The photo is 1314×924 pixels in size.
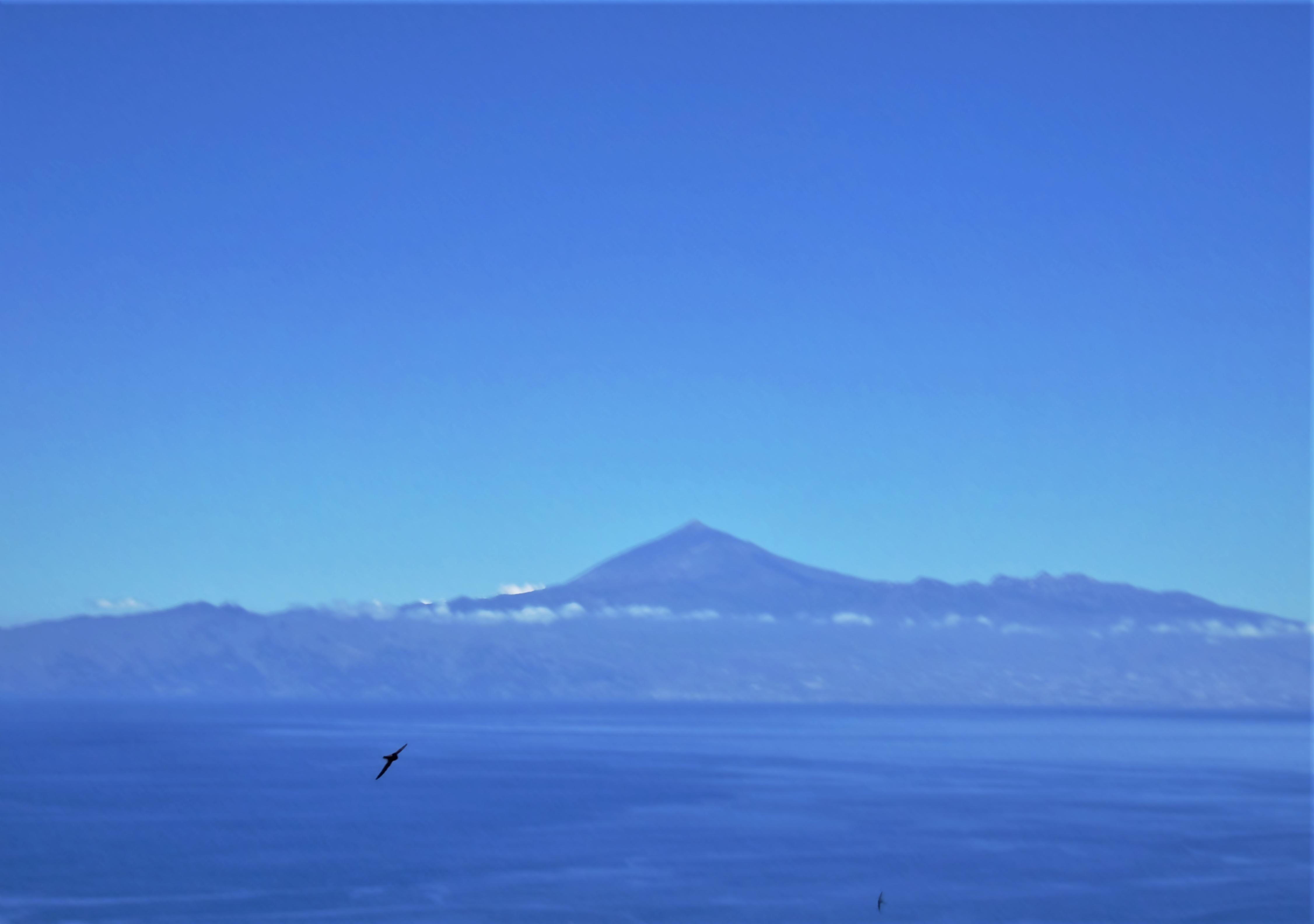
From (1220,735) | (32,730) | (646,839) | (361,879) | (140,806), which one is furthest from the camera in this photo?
(1220,735)

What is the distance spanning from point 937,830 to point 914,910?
2103 cm

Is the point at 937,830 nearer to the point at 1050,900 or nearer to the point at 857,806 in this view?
the point at 857,806

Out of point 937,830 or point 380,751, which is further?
point 380,751

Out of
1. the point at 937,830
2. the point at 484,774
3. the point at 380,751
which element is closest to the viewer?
the point at 937,830

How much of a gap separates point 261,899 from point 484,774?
5726 cm

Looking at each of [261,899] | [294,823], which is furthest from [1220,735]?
[261,899]

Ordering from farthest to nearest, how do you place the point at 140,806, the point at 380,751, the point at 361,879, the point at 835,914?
the point at 380,751 < the point at 140,806 < the point at 361,879 < the point at 835,914

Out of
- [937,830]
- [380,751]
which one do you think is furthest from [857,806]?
[380,751]

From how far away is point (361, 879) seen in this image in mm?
50781

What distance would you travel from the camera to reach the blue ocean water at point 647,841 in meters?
45.7

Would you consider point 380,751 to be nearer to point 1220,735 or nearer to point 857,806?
point 857,806

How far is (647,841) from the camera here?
61531mm

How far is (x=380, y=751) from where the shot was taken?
13638 cm

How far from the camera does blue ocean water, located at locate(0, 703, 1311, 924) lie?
1799 inches
